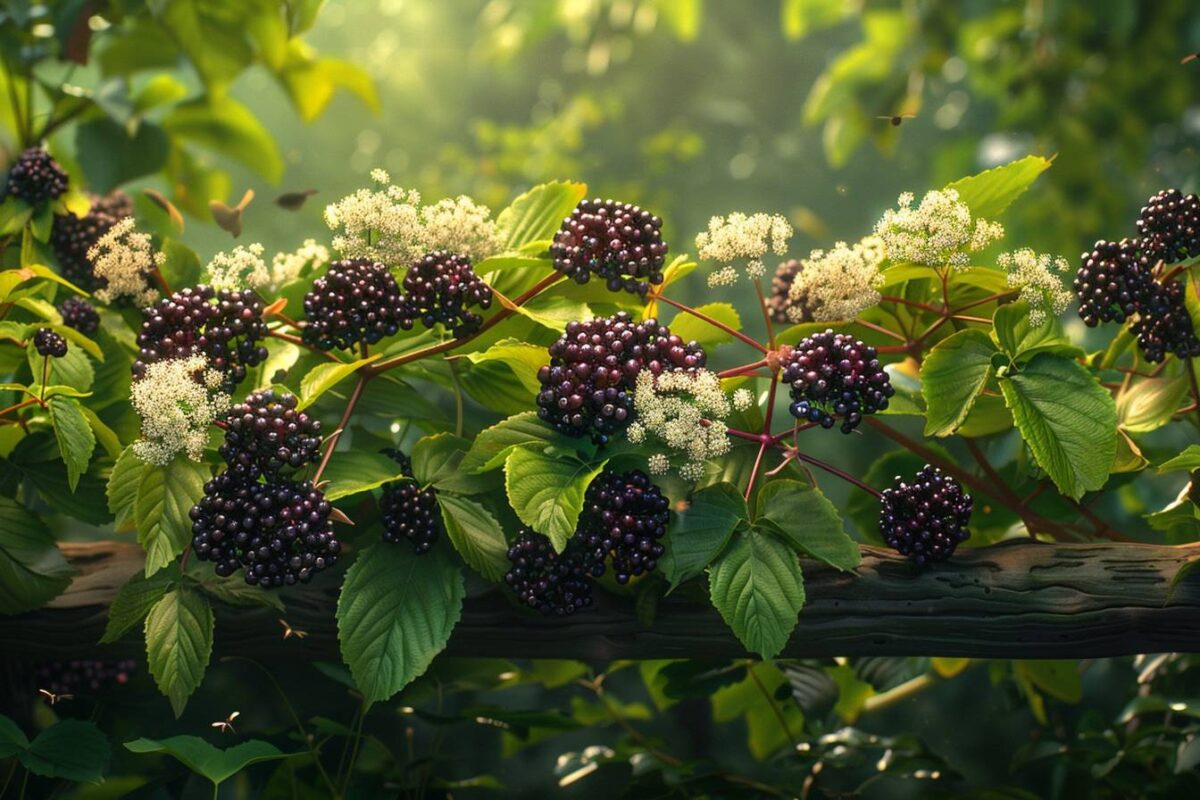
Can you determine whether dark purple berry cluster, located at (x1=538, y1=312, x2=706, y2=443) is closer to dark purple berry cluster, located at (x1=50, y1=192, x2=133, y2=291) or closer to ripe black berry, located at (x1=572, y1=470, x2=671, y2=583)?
ripe black berry, located at (x1=572, y1=470, x2=671, y2=583)

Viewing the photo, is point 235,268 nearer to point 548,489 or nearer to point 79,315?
point 79,315

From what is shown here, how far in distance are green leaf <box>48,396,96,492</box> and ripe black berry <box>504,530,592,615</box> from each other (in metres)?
0.35

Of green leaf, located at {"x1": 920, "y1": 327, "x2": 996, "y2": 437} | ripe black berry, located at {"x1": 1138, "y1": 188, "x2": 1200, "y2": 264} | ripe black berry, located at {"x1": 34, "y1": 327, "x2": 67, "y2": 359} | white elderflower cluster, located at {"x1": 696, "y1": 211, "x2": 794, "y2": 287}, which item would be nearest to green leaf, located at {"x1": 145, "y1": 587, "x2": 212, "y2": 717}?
ripe black berry, located at {"x1": 34, "y1": 327, "x2": 67, "y2": 359}

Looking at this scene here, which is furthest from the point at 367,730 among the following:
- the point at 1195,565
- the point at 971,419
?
the point at 1195,565

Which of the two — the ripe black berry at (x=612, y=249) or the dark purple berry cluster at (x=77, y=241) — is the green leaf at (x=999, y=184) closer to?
the ripe black berry at (x=612, y=249)

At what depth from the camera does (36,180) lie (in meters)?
1.16

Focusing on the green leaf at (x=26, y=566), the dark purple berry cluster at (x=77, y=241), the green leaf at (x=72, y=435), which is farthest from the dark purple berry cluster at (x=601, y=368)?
the dark purple berry cluster at (x=77, y=241)

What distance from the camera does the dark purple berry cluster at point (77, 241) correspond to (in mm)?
1156

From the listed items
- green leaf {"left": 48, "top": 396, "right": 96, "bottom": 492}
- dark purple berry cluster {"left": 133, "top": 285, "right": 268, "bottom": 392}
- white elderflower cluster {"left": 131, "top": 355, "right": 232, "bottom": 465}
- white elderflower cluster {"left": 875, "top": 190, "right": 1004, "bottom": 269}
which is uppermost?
white elderflower cluster {"left": 875, "top": 190, "right": 1004, "bottom": 269}

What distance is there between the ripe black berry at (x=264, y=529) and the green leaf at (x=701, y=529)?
26 centimetres

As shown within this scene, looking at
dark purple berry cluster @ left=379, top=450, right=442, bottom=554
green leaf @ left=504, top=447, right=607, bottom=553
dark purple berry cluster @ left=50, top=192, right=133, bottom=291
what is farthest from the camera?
dark purple berry cluster @ left=50, top=192, right=133, bottom=291

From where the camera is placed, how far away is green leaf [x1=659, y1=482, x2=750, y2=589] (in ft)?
2.76

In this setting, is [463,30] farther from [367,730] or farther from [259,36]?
[367,730]

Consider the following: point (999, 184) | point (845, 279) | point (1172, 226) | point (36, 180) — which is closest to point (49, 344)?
point (36, 180)
